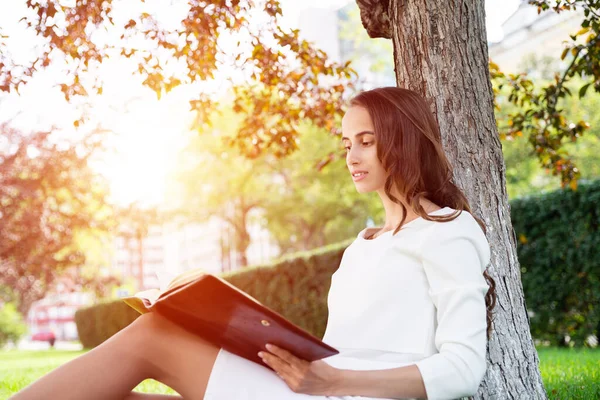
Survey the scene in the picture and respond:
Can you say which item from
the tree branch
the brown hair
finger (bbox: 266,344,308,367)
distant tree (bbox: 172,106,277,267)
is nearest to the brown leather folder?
finger (bbox: 266,344,308,367)

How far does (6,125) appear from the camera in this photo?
48.4ft

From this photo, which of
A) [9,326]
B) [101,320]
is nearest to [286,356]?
[101,320]

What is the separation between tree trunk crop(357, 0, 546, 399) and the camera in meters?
3.37

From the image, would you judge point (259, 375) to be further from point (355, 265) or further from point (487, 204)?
point (487, 204)

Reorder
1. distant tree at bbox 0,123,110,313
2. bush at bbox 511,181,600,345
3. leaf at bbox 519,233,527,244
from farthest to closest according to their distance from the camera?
distant tree at bbox 0,123,110,313, leaf at bbox 519,233,527,244, bush at bbox 511,181,600,345

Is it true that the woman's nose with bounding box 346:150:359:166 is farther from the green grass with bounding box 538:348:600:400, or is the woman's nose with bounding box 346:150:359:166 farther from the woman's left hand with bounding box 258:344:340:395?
the green grass with bounding box 538:348:600:400

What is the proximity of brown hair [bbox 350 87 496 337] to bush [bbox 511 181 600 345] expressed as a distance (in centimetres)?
700

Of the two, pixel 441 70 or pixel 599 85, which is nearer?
pixel 441 70

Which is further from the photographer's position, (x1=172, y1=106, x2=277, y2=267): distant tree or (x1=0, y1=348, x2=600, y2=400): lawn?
(x1=172, y1=106, x2=277, y2=267): distant tree

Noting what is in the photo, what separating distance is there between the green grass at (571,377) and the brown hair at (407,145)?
2546 mm

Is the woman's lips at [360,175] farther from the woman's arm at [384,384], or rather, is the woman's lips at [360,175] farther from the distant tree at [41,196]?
the distant tree at [41,196]

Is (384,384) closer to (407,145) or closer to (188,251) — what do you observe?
(407,145)

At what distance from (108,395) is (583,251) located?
822cm

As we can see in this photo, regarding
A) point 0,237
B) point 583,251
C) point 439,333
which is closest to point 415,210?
point 439,333
